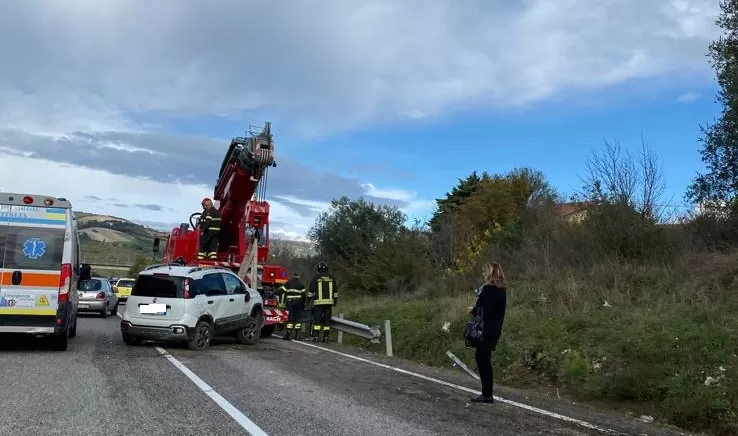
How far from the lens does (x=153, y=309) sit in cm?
1323

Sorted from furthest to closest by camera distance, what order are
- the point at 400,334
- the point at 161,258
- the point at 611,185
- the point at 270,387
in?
the point at 161,258, the point at 611,185, the point at 400,334, the point at 270,387

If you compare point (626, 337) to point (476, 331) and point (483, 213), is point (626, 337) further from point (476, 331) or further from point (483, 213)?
point (483, 213)

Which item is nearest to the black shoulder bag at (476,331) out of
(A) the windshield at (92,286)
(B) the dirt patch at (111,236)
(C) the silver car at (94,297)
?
(C) the silver car at (94,297)

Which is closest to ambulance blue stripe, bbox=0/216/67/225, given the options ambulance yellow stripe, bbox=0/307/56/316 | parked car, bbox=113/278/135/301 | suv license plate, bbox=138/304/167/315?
ambulance yellow stripe, bbox=0/307/56/316

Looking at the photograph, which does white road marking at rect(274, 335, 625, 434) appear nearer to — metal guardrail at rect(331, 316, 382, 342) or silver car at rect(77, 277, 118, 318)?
metal guardrail at rect(331, 316, 382, 342)

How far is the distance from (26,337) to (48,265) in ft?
12.4

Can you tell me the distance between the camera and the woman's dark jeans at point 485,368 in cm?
855

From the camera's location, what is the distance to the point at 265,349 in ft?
46.6

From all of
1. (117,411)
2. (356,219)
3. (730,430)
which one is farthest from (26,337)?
(356,219)

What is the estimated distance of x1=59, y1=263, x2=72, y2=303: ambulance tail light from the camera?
11922 millimetres

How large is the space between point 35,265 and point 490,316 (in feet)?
26.8

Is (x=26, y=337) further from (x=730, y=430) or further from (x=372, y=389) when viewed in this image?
(x=730, y=430)

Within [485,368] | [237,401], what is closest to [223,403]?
[237,401]

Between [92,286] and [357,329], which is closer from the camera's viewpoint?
[357,329]
